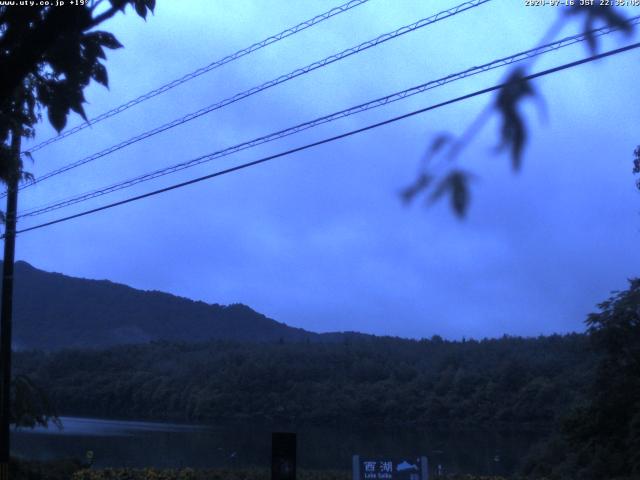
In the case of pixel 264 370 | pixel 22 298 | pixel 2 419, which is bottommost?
pixel 2 419

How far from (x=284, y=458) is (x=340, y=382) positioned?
2371 centimetres

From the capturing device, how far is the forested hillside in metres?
32.4

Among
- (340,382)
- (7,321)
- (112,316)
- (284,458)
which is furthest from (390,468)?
(112,316)

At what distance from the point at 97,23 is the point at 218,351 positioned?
44.1 meters

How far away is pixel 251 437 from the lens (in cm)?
2930

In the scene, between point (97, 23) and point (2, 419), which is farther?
point (2, 419)

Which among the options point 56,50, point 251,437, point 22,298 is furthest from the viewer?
point 22,298

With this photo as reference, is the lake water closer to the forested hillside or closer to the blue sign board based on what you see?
the forested hillside

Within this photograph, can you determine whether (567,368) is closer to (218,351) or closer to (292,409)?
(292,409)

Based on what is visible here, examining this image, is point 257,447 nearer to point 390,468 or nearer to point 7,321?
point 7,321

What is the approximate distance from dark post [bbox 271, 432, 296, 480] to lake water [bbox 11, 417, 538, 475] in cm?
879

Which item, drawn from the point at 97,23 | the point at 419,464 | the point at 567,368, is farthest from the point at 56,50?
the point at 567,368

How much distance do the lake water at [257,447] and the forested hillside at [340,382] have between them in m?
2.53

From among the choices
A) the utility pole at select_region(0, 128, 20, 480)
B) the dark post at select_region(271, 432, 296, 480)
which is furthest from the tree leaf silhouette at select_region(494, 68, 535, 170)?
the utility pole at select_region(0, 128, 20, 480)
